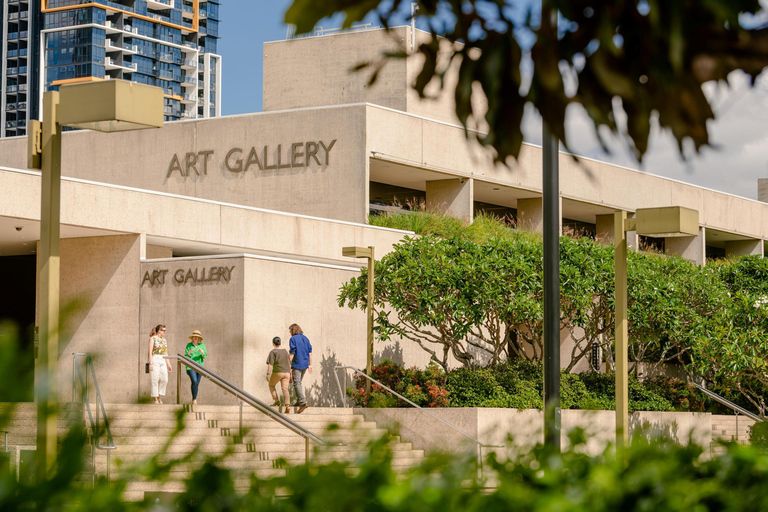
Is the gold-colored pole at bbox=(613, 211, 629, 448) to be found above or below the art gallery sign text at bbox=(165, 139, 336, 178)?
below

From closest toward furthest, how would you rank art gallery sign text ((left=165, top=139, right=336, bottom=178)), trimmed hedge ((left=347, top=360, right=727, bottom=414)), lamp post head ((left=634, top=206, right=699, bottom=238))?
lamp post head ((left=634, top=206, right=699, bottom=238)), trimmed hedge ((left=347, top=360, right=727, bottom=414)), art gallery sign text ((left=165, top=139, right=336, bottom=178))

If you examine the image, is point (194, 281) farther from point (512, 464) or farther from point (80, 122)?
point (512, 464)

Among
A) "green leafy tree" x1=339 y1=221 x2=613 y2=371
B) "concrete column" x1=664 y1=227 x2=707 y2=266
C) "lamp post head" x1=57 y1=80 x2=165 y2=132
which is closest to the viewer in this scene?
"lamp post head" x1=57 y1=80 x2=165 y2=132

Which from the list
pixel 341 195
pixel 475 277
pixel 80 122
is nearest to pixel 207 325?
pixel 80 122

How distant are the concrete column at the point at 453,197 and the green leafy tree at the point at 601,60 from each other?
96.3ft

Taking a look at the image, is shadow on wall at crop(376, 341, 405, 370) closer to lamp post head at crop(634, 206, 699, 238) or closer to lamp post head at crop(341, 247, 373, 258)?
lamp post head at crop(341, 247, 373, 258)

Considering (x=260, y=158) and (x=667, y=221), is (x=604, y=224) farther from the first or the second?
(x=667, y=221)

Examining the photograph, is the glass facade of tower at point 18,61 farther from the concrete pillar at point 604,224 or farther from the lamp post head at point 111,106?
the lamp post head at point 111,106

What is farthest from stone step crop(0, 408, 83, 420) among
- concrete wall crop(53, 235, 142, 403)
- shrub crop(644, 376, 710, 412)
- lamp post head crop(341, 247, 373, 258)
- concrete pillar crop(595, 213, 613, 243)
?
concrete pillar crop(595, 213, 613, 243)

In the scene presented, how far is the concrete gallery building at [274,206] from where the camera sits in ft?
72.8

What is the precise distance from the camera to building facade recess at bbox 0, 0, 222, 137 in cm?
12569

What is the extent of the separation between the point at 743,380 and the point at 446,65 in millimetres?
24351

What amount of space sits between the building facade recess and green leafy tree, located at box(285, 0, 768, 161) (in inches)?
4858

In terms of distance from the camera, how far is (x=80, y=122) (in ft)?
27.3
